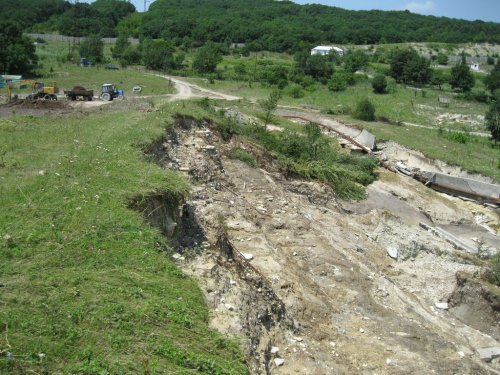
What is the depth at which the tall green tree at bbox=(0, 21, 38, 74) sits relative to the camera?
47.9m

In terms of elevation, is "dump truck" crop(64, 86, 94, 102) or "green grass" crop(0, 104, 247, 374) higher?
"green grass" crop(0, 104, 247, 374)

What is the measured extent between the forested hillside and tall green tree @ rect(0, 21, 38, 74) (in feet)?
161

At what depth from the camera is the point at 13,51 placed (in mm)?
48094

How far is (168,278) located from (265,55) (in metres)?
85.6

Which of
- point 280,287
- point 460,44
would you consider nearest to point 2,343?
point 280,287

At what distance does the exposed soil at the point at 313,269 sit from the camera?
10773mm

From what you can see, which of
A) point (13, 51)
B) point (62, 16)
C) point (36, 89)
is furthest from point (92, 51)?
point (62, 16)

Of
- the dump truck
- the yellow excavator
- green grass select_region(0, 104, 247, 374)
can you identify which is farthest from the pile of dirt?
green grass select_region(0, 104, 247, 374)

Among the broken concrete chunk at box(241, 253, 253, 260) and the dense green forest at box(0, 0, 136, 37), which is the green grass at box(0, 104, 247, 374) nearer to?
the broken concrete chunk at box(241, 253, 253, 260)

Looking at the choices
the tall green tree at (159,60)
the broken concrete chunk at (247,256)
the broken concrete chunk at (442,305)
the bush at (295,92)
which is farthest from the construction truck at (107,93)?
the broken concrete chunk at (442,305)

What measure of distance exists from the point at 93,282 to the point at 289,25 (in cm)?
12095

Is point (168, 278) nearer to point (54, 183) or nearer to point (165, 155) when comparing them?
point (54, 183)

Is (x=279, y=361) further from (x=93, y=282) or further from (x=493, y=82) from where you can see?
(x=493, y=82)

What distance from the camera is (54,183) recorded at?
11.5 m
